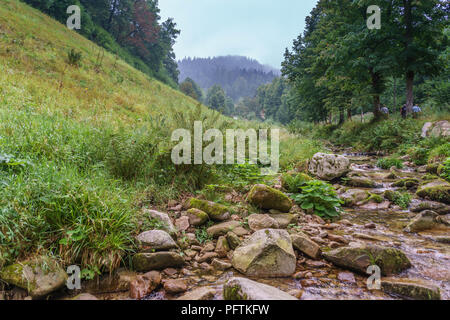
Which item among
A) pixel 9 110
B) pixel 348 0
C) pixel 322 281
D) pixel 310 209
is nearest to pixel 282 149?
pixel 310 209

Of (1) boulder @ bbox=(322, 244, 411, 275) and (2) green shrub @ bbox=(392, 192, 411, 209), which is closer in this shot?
(1) boulder @ bbox=(322, 244, 411, 275)

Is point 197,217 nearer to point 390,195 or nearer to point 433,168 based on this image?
point 390,195

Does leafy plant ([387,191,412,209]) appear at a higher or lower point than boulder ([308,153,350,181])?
lower

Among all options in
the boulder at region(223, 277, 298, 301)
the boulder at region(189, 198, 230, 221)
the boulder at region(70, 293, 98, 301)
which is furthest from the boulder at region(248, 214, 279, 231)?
the boulder at region(70, 293, 98, 301)

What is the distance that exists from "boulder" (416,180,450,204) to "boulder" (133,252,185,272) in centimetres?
473

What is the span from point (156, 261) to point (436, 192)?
5002mm

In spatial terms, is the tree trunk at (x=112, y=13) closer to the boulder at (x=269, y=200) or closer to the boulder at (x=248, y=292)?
the boulder at (x=269, y=200)

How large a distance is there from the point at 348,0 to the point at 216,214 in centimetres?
1856

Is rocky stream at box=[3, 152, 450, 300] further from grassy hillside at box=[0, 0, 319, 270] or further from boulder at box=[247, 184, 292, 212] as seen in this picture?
grassy hillside at box=[0, 0, 319, 270]

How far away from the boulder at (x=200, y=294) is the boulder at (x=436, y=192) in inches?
181

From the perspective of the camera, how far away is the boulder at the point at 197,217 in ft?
9.07

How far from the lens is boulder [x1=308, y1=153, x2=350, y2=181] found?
5.65 m

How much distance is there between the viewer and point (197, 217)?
9.16ft

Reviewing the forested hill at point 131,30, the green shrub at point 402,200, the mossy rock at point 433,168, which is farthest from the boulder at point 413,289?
the forested hill at point 131,30
